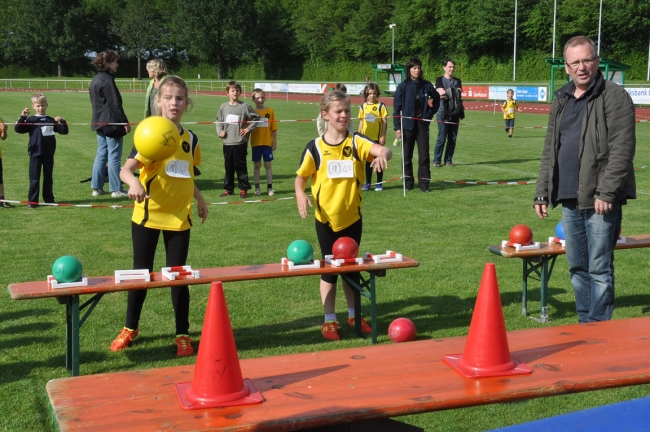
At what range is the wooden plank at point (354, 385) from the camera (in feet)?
10.6

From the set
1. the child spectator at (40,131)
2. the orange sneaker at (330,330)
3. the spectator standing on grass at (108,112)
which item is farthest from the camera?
the spectator standing on grass at (108,112)

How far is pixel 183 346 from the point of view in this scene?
5887 mm

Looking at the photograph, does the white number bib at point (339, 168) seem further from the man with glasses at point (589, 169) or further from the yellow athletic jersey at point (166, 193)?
the man with glasses at point (589, 169)

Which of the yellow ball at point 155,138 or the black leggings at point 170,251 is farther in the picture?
the black leggings at point 170,251

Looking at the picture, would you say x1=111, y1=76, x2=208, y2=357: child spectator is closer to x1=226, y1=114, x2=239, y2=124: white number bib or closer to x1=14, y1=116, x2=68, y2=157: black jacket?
x1=14, y1=116, x2=68, y2=157: black jacket

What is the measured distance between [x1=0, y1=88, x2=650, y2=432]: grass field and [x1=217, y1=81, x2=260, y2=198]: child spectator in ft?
2.82

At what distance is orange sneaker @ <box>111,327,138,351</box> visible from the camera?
6047 mm

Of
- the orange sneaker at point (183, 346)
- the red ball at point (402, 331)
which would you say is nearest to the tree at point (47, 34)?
the orange sneaker at point (183, 346)

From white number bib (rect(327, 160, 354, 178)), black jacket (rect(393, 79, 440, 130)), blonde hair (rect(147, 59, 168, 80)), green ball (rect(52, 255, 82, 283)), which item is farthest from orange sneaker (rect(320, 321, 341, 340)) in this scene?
black jacket (rect(393, 79, 440, 130))

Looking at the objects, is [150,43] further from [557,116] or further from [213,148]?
[557,116]

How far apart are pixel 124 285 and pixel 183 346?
810 millimetres

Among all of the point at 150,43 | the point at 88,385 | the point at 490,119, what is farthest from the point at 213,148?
the point at 150,43

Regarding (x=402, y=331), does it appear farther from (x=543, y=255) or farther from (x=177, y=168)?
(x=177, y=168)

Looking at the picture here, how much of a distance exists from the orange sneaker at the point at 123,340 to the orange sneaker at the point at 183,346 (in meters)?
0.45
